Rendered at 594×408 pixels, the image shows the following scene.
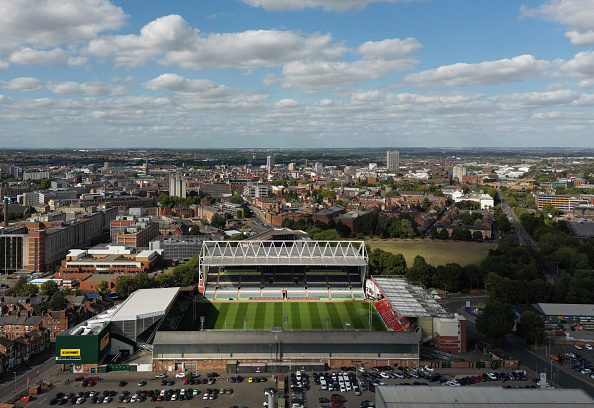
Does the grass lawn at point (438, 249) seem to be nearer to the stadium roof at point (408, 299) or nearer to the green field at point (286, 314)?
the stadium roof at point (408, 299)

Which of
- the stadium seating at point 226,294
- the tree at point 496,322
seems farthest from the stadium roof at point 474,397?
the stadium seating at point 226,294

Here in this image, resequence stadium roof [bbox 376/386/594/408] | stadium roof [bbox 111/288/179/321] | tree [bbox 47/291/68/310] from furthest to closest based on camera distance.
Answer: tree [bbox 47/291/68/310] → stadium roof [bbox 111/288/179/321] → stadium roof [bbox 376/386/594/408]

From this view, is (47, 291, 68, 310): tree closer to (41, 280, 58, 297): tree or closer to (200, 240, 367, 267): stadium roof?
(41, 280, 58, 297): tree

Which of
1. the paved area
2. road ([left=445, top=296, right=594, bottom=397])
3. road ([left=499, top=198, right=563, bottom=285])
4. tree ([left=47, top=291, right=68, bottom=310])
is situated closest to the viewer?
the paved area

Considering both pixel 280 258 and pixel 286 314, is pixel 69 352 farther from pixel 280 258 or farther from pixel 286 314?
pixel 280 258

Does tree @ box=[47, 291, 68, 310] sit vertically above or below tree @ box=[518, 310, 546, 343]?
below

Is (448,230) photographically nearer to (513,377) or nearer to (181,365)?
(513,377)

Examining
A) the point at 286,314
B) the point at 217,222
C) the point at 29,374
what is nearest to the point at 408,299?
the point at 286,314

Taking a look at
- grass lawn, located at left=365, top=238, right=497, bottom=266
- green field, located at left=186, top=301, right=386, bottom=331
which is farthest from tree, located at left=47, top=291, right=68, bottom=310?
grass lawn, located at left=365, top=238, right=497, bottom=266
